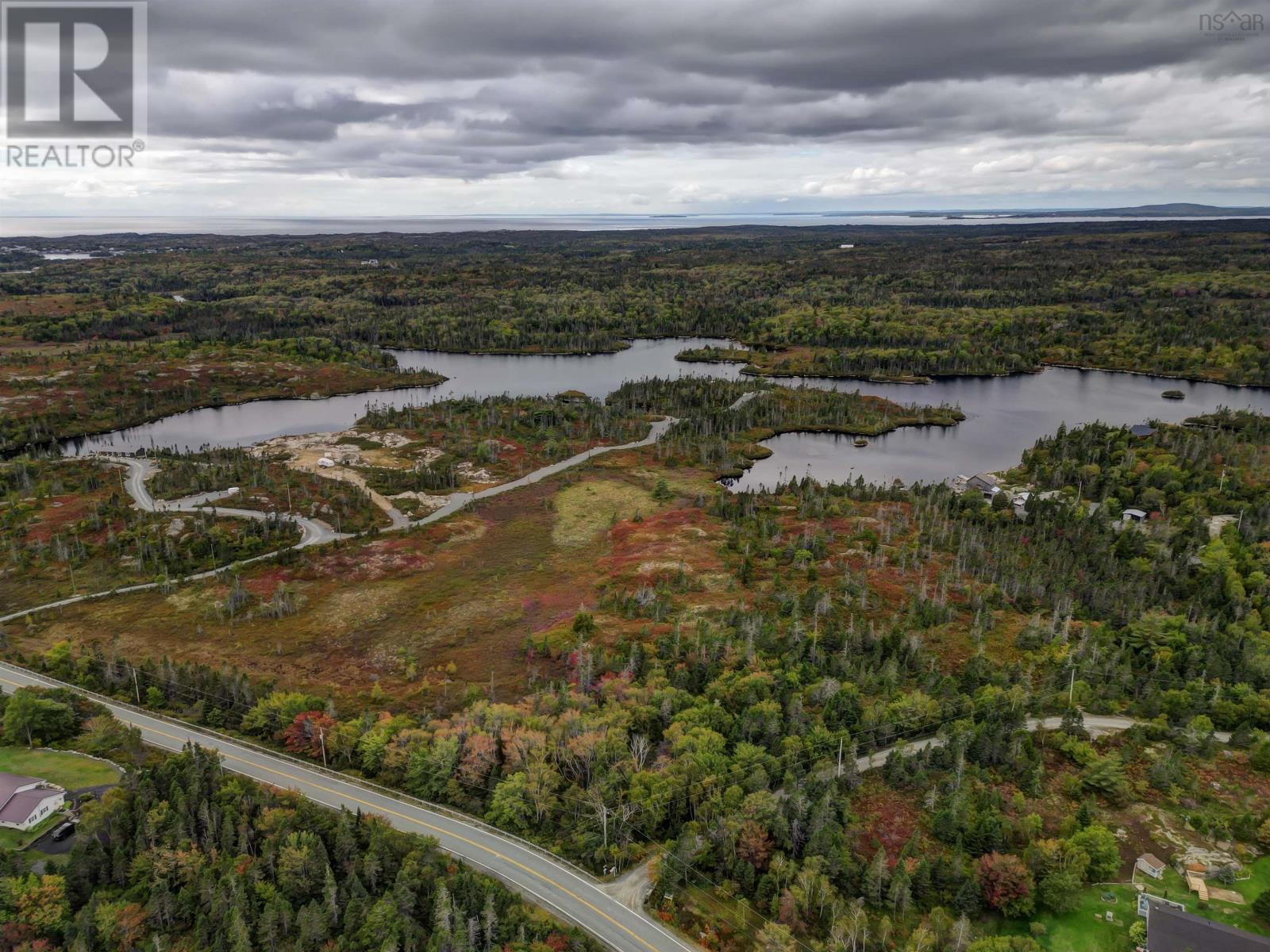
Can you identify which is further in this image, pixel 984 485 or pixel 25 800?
pixel 984 485

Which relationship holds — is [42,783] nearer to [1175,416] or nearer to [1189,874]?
[1189,874]

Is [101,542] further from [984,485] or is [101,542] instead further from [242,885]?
[984,485]

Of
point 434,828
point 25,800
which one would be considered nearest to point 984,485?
point 434,828

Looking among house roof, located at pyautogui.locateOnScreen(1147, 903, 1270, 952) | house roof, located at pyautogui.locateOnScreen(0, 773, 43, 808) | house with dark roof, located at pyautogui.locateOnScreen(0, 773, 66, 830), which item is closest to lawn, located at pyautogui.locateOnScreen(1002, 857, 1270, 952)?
house roof, located at pyautogui.locateOnScreen(1147, 903, 1270, 952)

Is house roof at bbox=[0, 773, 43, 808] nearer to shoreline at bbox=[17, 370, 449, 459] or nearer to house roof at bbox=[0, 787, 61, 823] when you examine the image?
house roof at bbox=[0, 787, 61, 823]

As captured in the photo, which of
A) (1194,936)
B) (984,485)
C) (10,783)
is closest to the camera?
(1194,936)
